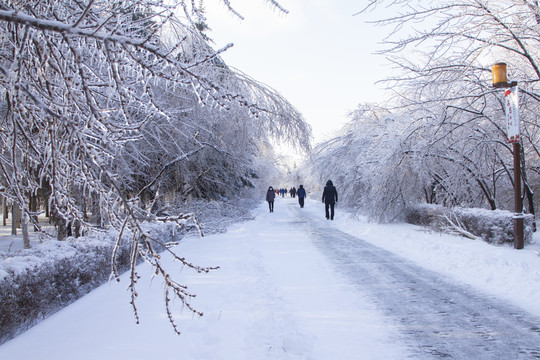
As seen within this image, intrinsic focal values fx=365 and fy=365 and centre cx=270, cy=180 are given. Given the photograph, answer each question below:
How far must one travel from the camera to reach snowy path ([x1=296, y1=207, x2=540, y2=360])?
3193 mm

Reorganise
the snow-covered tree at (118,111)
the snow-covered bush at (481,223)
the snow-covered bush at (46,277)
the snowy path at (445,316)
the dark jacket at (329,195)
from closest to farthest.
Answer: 1. the snow-covered tree at (118,111)
2. the snowy path at (445,316)
3. the snow-covered bush at (46,277)
4. the snow-covered bush at (481,223)
5. the dark jacket at (329,195)

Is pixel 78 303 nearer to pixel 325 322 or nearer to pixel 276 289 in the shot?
pixel 276 289

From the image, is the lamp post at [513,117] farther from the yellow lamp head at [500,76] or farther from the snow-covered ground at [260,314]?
the snow-covered ground at [260,314]

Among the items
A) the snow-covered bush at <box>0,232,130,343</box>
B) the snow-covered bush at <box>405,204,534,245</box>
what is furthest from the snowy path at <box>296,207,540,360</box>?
the snow-covered bush at <box>0,232,130,343</box>

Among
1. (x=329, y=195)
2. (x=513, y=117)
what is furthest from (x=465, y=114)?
(x=329, y=195)

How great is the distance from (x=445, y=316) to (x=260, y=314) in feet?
6.67

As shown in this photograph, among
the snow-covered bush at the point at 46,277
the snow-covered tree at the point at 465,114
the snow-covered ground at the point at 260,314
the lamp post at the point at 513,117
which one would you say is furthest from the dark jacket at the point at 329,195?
the snow-covered bush at the point at 46,277

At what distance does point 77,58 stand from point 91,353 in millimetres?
2501

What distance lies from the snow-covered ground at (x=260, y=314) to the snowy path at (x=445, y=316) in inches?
8.9

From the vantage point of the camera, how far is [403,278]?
5730 millimetres

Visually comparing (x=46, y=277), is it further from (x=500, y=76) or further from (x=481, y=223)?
(x=481, y=223)

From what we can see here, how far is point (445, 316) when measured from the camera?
158 inches

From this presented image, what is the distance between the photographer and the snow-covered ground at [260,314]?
321 centimetres

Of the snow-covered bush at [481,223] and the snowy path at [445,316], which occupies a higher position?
the snow-covered bush at [481,223]
